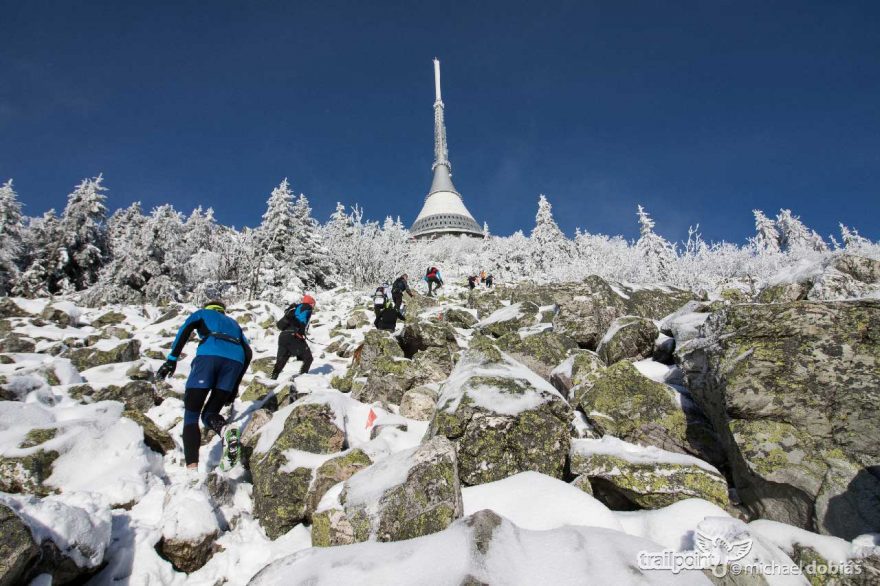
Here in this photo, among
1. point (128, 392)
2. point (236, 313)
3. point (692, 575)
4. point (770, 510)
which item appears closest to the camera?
point (692, 575)

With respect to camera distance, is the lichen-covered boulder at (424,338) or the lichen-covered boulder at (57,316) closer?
the lichen-covered boulder at (424,338)

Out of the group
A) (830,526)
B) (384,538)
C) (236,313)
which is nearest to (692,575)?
(830,526)

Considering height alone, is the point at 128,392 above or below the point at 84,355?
below

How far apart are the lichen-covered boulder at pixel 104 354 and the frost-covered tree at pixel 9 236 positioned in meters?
28.6

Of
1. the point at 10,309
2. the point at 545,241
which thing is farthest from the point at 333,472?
the point at 545,241

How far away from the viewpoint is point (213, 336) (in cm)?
540

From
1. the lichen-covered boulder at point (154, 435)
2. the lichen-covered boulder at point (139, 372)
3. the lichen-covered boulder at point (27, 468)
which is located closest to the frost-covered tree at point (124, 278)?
the lichen-covered boulder at point (139, 372)

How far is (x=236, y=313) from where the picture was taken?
14.6 metres

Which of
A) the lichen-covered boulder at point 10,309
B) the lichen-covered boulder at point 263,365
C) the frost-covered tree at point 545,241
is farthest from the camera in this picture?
the frost-covered tree at point 545,241

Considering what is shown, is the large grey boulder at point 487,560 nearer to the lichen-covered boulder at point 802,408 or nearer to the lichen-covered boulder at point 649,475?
the lichen-covered boulder at point 649,475

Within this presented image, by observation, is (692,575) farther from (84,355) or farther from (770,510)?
(84,355)

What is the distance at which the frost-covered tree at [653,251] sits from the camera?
24812 millimetres

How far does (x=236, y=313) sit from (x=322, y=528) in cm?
1298

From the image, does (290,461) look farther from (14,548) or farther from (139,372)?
(139,372)
